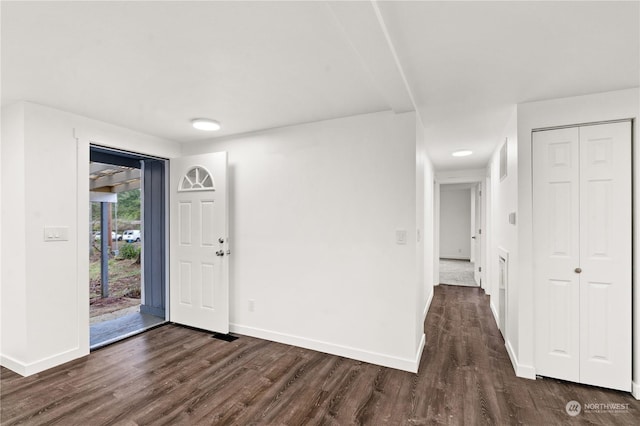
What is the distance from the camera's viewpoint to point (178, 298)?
373 centimetres

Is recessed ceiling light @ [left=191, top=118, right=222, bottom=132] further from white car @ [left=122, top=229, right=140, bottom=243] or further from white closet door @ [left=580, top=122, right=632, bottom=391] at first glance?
white car @ [left=122, top=229, right=140, bottom=243]

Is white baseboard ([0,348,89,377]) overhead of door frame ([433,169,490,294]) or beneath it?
beneath

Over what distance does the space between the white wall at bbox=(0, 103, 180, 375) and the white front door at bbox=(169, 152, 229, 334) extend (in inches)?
38.9

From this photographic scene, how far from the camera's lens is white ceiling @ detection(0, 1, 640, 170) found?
1.42 metres

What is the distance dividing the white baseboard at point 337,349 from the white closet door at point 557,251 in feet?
3.43

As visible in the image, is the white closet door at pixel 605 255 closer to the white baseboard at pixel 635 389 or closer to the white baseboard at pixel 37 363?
the white baseboard at pixel 635 389

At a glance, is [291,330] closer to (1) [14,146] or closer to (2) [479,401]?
(2) [479,401]

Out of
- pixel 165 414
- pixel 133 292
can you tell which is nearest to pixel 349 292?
pixel 165 414

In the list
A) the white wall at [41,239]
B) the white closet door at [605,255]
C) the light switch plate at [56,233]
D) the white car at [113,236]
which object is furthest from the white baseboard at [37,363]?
the white closet door at [605,255]

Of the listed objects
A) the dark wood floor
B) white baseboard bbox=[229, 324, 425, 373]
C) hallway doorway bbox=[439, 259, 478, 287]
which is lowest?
hallway doorway bbox=[439, 259, 478, 287]

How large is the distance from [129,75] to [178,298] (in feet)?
8.73

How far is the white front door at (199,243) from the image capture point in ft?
11.2

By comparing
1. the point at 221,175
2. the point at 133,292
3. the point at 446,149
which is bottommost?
the point at 133,292

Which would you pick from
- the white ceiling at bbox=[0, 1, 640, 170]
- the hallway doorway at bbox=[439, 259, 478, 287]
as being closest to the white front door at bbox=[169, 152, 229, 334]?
the white ceiling at bbox=[0, 1, 640, 170]
